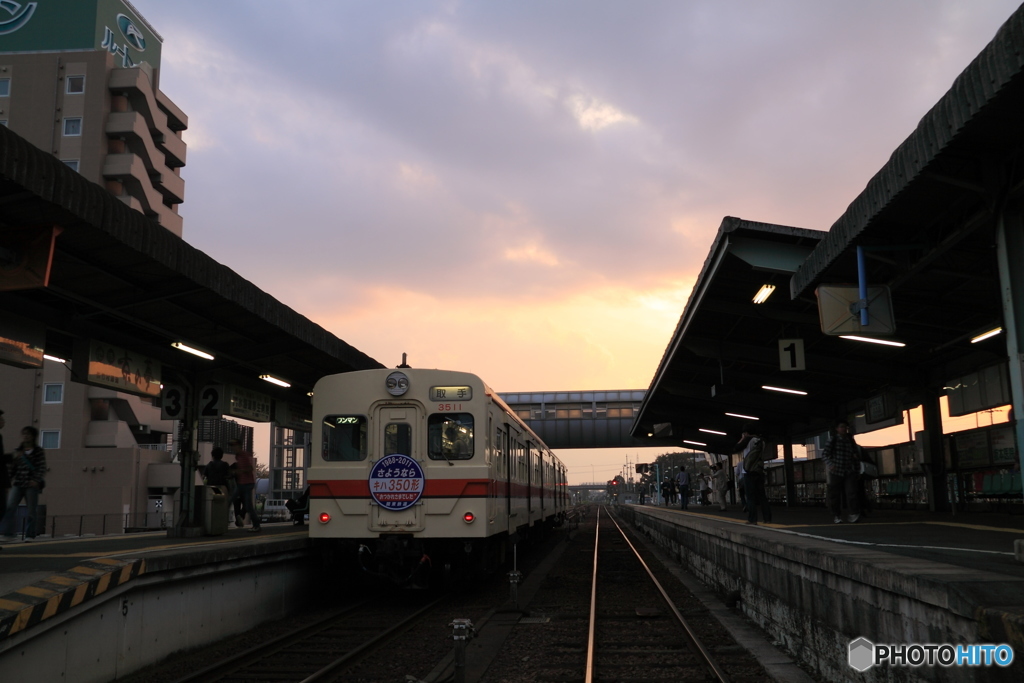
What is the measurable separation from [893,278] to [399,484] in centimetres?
646

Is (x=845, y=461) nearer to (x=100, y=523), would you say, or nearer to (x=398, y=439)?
(x=398, y=439)

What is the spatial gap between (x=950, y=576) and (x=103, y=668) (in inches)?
237

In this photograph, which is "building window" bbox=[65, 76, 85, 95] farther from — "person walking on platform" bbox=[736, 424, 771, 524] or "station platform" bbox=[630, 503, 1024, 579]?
"station platform" bbox=[630, 503, 1024, 579]

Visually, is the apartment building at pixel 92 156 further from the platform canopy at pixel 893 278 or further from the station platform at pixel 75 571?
the station platform at pixel 75 571

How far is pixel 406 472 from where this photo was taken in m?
9.90

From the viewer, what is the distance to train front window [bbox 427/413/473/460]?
10.1 meters

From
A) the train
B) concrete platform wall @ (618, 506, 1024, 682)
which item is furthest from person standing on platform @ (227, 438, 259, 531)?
concrete platform wall @ (618, 506, 1024, 682)

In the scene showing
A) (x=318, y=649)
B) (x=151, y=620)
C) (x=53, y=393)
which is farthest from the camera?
(x=53, y=393)

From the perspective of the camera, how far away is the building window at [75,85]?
40938 millimetres

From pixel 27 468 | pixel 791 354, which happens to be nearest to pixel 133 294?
pixel 27 468

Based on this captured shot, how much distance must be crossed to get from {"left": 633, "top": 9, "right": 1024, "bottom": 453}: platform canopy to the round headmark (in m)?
5.33

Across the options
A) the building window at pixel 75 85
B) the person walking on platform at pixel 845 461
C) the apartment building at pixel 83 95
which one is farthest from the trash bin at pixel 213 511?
the building window at pixel 75 85

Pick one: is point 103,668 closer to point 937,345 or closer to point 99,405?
point 937,345

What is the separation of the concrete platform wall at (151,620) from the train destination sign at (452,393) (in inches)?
108
